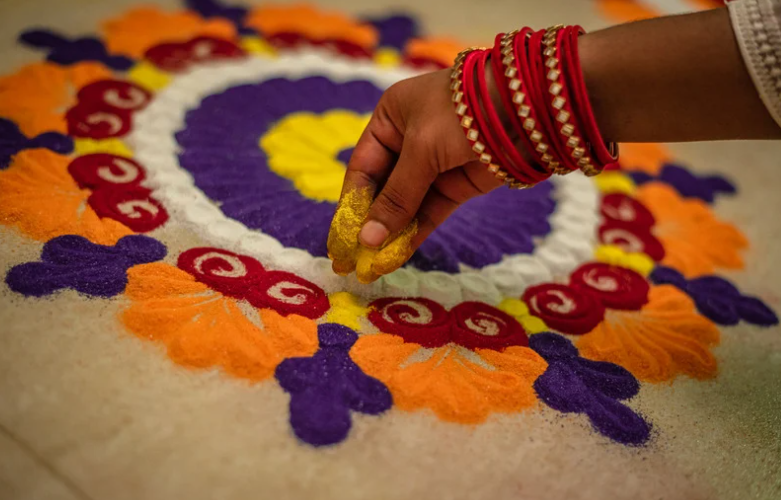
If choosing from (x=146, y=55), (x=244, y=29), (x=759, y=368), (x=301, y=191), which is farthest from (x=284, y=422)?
(x=244, y=29)

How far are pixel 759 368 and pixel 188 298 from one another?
0.66m

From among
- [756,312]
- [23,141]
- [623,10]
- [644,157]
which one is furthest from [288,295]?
[623,10]

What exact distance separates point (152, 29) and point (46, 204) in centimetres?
53

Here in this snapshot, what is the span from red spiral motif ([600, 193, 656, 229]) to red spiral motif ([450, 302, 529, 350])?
0.33m

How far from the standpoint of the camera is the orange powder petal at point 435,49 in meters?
1.29

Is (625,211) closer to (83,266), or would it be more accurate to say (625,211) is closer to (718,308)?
(718,308)

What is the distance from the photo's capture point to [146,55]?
1056mm

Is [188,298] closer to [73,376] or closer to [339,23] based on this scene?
[73,376]

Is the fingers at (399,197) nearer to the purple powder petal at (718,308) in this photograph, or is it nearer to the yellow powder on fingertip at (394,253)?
the yellow powder on fingertip at (394,253)

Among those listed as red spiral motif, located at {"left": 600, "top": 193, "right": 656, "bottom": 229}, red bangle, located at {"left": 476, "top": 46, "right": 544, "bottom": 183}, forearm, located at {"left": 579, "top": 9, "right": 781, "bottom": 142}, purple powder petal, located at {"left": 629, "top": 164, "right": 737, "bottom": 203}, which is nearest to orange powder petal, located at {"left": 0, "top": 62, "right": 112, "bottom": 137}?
red bangle, located at {"left": 476, "top": 46, "right": 544, "bottom": 183}

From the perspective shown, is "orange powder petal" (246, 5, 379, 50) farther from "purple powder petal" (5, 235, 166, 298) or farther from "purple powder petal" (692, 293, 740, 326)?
"purple powder petal" (692, 293, 740, 326)

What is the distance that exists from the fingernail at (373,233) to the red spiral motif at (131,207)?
255mm

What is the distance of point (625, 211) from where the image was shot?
3.28 feet

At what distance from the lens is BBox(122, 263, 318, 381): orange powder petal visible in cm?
60
